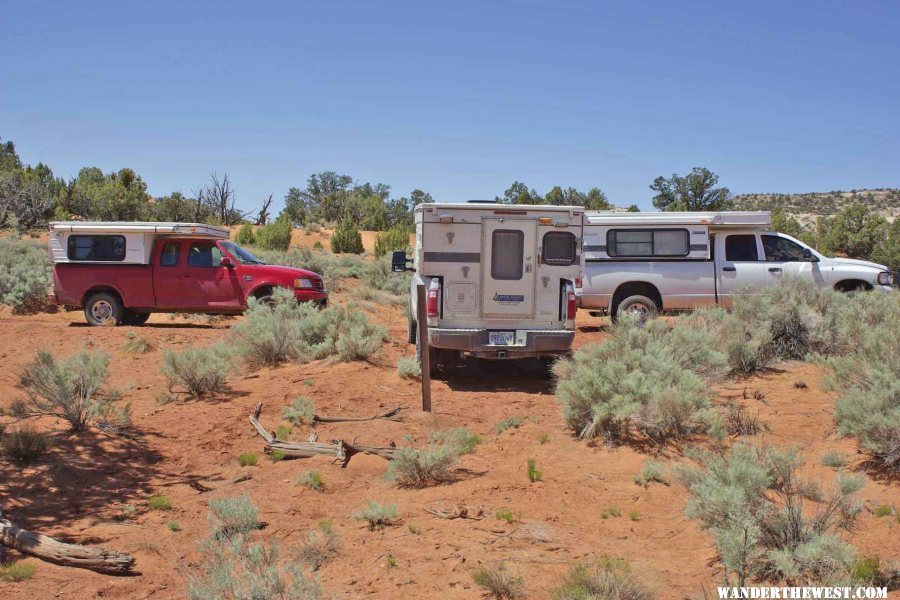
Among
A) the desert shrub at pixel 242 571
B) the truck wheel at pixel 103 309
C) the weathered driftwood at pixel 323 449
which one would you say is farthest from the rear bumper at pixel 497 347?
the truck wheel at pixel 103 309

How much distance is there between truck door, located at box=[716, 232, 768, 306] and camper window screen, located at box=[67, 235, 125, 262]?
42.3 ft

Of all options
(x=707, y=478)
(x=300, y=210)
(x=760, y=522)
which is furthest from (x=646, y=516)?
(x=300, y=210)

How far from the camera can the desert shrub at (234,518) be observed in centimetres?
531

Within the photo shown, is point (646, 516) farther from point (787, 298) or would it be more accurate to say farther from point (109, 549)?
point (787, 298)

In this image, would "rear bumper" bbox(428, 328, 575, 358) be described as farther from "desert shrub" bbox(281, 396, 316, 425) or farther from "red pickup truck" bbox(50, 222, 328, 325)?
"red pickup truck" bbox(50, 222, 328, 325)

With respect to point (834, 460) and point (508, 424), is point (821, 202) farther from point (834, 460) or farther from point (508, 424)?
point (834, 460)

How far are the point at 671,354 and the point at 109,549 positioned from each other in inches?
265

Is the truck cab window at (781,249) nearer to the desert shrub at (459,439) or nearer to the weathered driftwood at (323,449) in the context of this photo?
the desert shrub at (459,439)

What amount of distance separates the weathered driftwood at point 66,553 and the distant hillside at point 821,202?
7355 cm

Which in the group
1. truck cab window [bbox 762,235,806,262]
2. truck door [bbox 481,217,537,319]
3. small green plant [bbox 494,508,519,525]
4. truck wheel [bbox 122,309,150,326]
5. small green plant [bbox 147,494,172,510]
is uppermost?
truck cab window [bbox 762,235,806,262]

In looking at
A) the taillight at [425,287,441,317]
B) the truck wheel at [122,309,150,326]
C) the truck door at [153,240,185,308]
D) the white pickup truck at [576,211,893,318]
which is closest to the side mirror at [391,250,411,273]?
the taillight at [425,287,441,317]

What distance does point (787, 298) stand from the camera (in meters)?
11.6

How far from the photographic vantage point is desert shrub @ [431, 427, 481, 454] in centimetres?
746

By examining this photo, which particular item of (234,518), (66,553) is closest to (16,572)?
(66,553)
